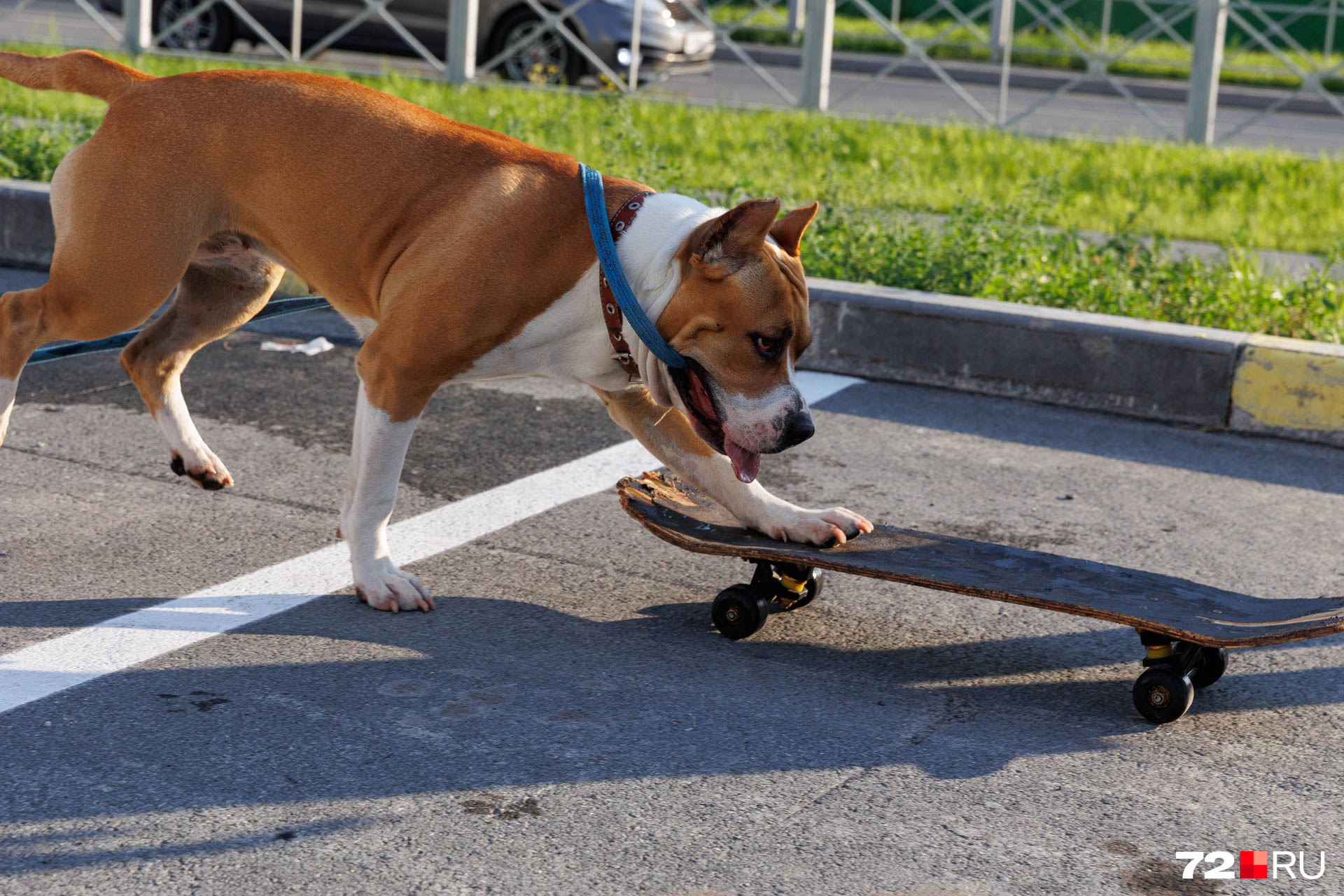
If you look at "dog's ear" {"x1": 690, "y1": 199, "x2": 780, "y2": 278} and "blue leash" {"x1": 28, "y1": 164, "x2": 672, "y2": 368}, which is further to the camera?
"blue leash" {"x1": 28, "y1": 164, "x2": 672, "y2": 368}

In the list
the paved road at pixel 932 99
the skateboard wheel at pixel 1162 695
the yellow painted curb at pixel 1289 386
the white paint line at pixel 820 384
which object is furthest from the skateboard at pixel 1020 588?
the paved road at pixel 932 99

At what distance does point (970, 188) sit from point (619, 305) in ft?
19.9

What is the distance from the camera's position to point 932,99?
1922cm

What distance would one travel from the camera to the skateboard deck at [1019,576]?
3539 millimetres

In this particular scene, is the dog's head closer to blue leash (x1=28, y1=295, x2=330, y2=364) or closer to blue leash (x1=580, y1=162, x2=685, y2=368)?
blue leash (x1=580, y1=162, x2=685, y2=368)

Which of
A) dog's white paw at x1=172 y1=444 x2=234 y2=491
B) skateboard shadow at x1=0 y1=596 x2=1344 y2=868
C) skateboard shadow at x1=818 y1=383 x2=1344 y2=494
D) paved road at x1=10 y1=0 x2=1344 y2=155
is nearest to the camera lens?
skateboard shadow at x1=0 y1=596 x2=1344 y2=868

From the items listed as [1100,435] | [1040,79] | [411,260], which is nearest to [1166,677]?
[411,260]

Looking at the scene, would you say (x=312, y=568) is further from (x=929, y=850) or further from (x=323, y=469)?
(x=929, y=850)

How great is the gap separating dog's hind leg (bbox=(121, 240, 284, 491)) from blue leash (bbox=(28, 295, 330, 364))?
0.08m

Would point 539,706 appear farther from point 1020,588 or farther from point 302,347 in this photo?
point 302,347

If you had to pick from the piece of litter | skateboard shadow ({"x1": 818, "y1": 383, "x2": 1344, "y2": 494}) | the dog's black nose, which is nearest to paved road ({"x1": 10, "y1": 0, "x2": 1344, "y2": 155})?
the piece of litter

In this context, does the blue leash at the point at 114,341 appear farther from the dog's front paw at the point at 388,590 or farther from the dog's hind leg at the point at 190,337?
the dog's front paw at the point at 388,590

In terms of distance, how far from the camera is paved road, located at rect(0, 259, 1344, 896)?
287 centimetres

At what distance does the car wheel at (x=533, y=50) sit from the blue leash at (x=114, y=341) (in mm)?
10085
